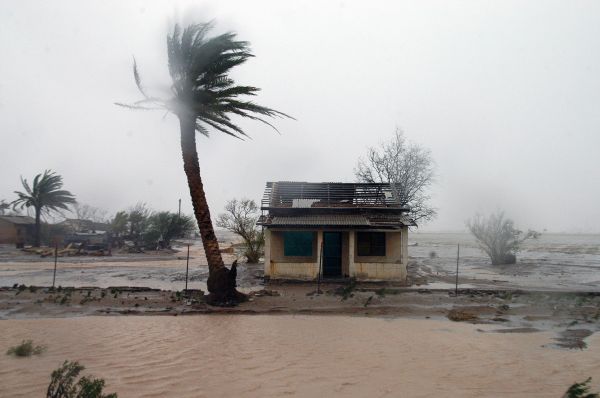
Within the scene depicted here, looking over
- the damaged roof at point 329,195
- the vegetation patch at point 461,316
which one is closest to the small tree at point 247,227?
the damaged roof at point 329,195

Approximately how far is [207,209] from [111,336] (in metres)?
6.48

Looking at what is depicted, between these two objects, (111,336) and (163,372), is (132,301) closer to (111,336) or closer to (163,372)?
(111,336)

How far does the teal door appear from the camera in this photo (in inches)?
854

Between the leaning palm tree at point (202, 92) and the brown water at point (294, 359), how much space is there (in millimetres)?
4732

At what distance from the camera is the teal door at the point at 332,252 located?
21.7 m

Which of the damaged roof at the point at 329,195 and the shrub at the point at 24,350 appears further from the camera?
the damaged roof at the point at 329,195

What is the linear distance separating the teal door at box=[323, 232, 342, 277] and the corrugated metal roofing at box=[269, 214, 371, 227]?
1.14 meters

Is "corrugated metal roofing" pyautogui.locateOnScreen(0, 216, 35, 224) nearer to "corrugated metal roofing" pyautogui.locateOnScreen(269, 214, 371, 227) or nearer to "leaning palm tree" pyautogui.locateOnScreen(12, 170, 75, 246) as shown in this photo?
"leaning palm tree" pyautogui.locateOnScreen(12, 170, 75, 246)

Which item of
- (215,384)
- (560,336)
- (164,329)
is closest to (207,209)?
(164,329)

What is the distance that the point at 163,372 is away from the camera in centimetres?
649

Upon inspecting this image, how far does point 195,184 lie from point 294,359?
8.67 m

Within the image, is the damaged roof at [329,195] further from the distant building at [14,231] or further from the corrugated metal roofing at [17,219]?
the corrugated metal roofing at [17,219]

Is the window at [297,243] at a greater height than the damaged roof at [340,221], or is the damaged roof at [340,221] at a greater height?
the damaged roof at [340,221]

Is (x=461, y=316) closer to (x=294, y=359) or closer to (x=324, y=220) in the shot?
(x=294, y=359)
